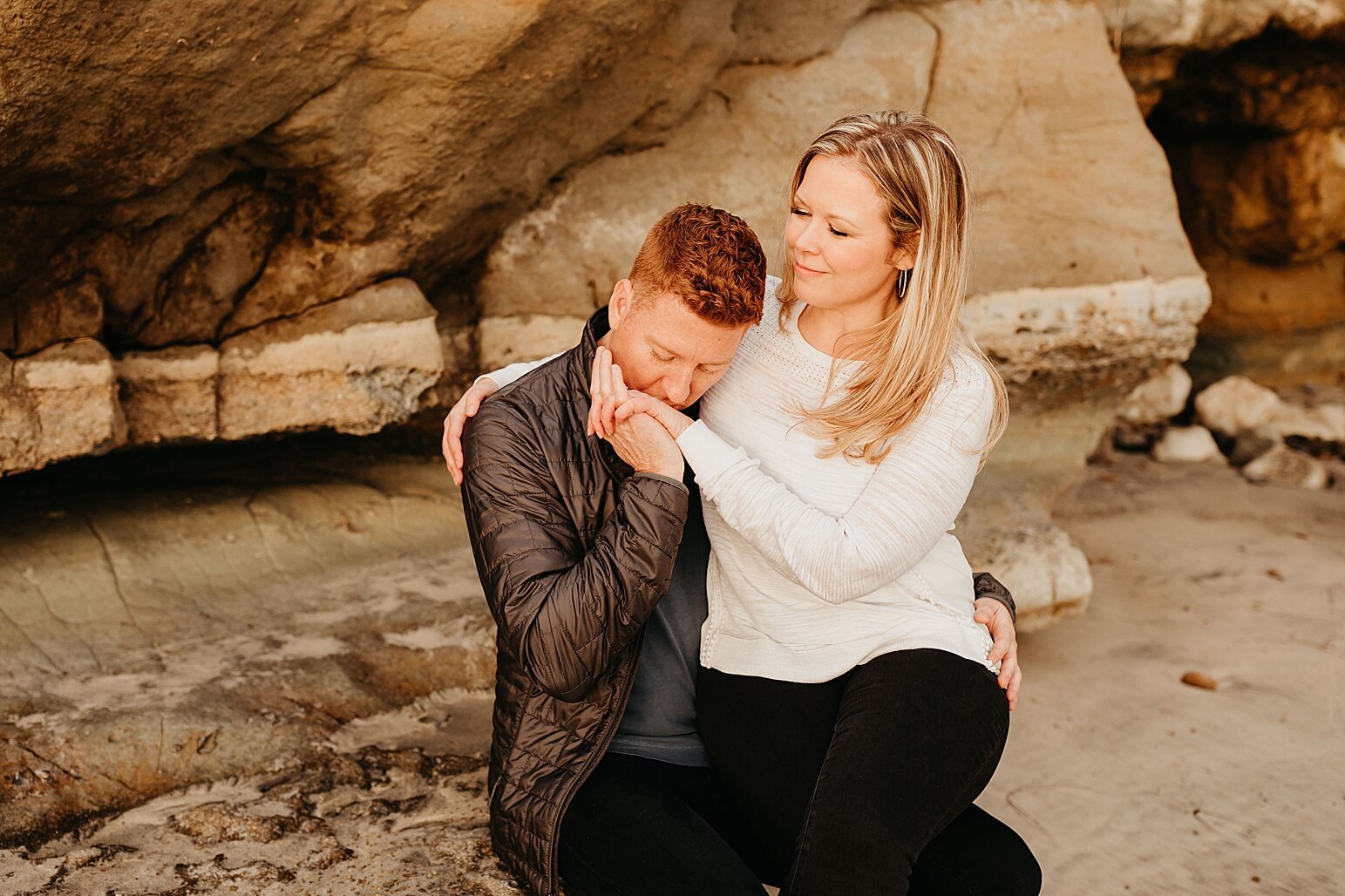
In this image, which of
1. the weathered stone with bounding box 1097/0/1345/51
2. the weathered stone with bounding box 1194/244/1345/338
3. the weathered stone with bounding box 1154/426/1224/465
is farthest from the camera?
the weathered stone with bounding box 1194/244/1345/338

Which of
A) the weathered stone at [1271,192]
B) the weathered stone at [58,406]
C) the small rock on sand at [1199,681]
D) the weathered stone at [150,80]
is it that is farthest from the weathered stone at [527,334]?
the weathered stone at [1271,192]

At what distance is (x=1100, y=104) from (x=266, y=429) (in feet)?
11.0

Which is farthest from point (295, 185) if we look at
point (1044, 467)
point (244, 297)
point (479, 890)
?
point (1044, 467)

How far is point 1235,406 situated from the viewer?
284 inches

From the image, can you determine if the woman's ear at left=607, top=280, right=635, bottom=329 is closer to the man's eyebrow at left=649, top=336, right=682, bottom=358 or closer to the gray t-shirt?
the man's eyebrow at left=649, top=336, right=682, bottom=358

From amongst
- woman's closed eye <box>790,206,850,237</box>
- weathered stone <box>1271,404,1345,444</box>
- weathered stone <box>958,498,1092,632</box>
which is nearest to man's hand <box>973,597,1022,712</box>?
woman's closed eye <box>790,206,850,237</box>

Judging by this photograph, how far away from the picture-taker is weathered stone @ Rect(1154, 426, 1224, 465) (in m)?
6.93

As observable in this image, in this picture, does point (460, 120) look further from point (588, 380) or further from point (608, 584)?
point (608, 584)

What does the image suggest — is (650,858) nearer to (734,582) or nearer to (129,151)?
(734,582)

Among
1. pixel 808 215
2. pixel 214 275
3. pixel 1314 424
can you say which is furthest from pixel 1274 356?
pixel 214 275

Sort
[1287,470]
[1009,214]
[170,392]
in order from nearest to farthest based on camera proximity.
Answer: [170,392] < [1009,214] < [1287,470]

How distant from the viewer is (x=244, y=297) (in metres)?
3.72

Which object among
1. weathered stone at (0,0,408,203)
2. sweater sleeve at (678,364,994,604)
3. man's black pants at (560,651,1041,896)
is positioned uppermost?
weathered stone at (0,0,408,203)

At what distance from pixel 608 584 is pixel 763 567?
0.46 metres
